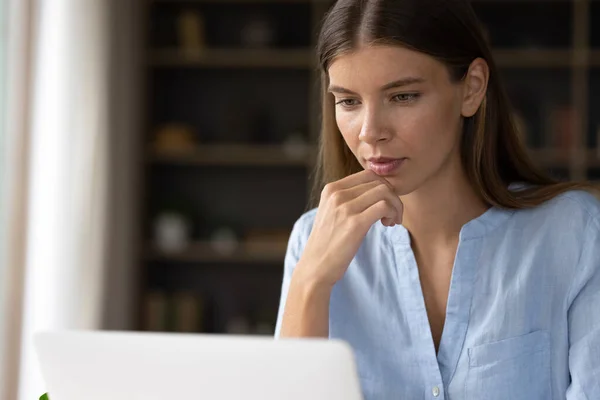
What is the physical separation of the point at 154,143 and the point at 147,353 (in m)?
3.83

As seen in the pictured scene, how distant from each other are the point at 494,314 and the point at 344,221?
A: 30 cm

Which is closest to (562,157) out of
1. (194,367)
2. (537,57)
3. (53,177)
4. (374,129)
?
(537,57)

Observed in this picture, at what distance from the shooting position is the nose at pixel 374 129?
150 cm

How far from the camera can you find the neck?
166 cm

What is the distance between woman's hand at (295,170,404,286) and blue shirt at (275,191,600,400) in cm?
16

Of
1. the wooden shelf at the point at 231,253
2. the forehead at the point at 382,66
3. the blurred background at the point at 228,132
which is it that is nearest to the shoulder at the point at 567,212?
the forehead at the point at 382,66

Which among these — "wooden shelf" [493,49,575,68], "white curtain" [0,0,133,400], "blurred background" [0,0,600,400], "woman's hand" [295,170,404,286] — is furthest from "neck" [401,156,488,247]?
"wooden shelf" [493,49,575,68]

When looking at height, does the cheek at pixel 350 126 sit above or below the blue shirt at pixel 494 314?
above

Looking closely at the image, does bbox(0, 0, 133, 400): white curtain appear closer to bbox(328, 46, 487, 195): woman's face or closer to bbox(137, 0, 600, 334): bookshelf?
bbox(137, 0, 600, 334): bookshelf

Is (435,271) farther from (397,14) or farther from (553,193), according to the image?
(397,14)

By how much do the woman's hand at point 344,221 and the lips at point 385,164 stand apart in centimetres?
2

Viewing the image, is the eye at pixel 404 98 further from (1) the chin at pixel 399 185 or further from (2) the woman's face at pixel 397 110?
(1) the chin at pixel 399 185

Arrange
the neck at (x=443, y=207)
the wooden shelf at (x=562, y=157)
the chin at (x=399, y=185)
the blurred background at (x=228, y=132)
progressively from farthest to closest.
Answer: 1. the wooden shelf at (x=562, y=157)
2. the blurred background at (x=228, y=132)
3. the neck at (x=443, y=207)
4. the chin at (x=399, y=185)

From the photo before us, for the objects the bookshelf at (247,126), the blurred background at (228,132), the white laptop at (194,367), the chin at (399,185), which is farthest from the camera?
the bookshelf at (247,126)
